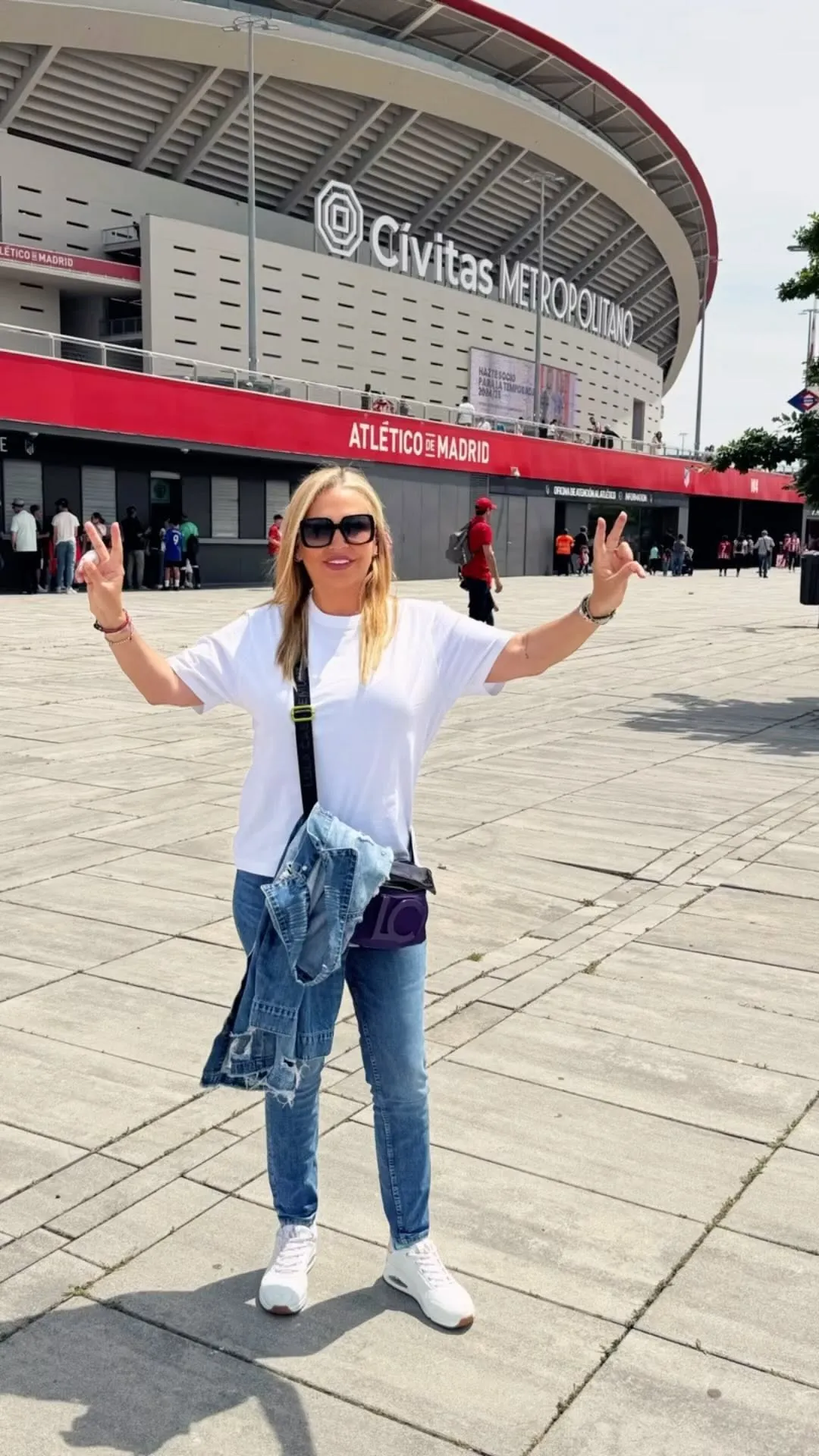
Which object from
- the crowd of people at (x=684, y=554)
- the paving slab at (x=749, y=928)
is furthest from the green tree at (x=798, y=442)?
the crowd of people at (x=684, y=554)

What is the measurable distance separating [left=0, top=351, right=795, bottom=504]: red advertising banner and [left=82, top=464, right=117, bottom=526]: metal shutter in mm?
1752

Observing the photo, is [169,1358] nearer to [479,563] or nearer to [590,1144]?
[590,1144]

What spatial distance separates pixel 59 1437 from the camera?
2422mm

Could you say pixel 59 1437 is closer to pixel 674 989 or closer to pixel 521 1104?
pixel 521 1104

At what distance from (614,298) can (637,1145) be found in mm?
63423

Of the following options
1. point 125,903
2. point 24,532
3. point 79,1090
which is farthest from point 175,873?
point 24,532

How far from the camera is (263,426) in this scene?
28.0m

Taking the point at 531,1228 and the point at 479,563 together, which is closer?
the point at 531,1228

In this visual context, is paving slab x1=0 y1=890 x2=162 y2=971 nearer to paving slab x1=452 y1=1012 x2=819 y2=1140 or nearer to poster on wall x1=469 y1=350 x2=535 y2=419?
paving slab x1=452 y1=1012 x2=819 y2=1140

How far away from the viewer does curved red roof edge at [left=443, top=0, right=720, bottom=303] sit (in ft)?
135

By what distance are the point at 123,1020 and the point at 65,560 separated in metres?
21.7

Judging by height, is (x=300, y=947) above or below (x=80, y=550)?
below

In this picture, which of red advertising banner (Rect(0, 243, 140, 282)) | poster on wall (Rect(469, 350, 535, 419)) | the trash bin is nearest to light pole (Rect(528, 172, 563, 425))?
poster on wall (Rect(469, 350, 535, 419))

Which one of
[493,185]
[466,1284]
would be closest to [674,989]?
[466,1284]
